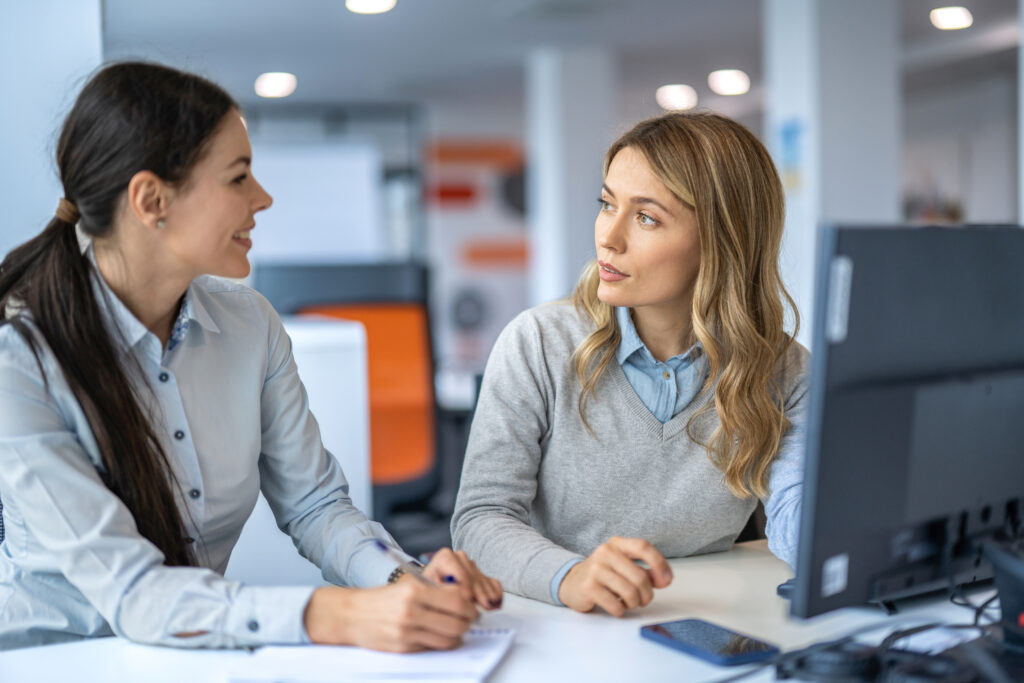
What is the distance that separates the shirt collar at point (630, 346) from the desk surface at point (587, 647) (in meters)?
0.36

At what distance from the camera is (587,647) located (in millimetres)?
1109

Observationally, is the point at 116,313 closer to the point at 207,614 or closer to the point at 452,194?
the point at 207,614

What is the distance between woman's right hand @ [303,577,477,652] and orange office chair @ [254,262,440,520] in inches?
93.0

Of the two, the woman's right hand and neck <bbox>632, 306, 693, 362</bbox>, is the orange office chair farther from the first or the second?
the woman's right hand

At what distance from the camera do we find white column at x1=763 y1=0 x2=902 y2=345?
4.95 meters

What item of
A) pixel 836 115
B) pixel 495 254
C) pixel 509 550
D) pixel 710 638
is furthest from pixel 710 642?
pixel 495 254

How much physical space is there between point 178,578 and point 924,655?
79 cm

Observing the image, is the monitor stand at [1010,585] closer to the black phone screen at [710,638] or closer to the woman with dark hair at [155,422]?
the black phone screen at [710,638]

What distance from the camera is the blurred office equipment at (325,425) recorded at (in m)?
2.57

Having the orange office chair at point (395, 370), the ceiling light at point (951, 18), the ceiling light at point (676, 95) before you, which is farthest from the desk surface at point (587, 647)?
the ceiling light at point (676, 95)

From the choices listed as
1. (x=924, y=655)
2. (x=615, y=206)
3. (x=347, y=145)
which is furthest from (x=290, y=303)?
(x=347, y=145)

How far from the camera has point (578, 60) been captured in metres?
7.20

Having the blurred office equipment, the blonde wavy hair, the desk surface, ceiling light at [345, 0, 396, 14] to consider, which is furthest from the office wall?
the desk surface

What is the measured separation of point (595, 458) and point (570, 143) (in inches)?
233
